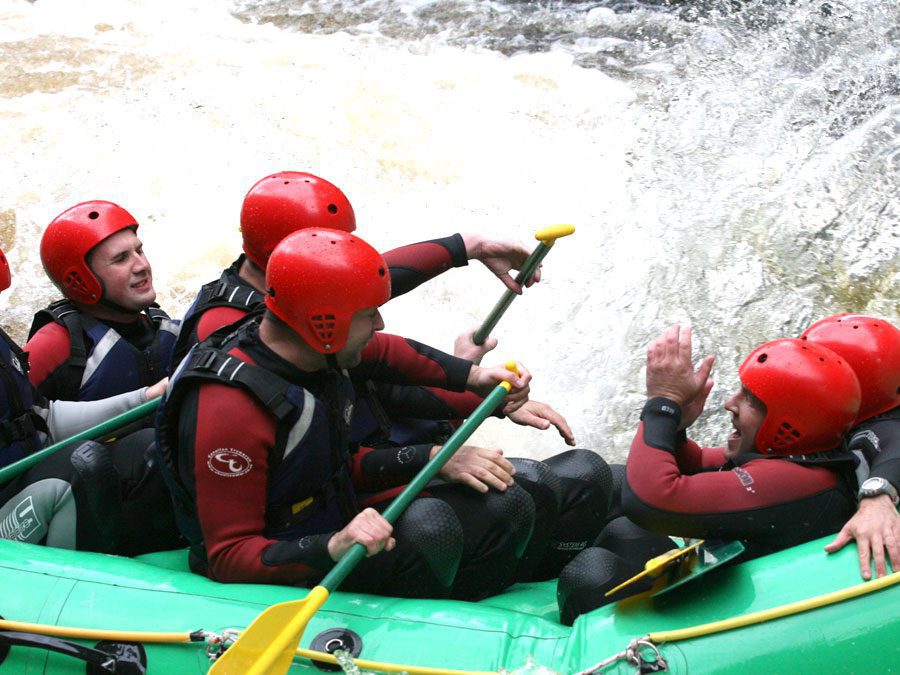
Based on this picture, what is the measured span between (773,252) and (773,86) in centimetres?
154

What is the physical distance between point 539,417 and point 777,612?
1080 mm

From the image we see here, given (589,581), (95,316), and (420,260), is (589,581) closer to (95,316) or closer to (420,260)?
(420,260)

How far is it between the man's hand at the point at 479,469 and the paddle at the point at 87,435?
847 mm

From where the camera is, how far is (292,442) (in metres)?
2.34

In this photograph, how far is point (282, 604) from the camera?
84.0 inches

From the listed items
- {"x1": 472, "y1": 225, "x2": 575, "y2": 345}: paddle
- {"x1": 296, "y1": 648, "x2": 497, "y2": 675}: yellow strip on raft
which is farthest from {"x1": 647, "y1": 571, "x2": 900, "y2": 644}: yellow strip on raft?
{"x1": 472, "y1": 225, "x2": 575, "y2": 345}: paddle

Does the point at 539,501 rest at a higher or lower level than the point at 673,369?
lower

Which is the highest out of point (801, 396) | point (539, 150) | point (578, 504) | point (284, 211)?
point (284, 211)

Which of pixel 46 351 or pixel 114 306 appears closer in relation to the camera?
pixel 46 351

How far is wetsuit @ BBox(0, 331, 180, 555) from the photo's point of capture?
2719 mm

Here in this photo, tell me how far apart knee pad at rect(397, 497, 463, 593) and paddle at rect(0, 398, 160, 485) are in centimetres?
84

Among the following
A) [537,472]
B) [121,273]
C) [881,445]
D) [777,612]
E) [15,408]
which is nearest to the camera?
[777,612]

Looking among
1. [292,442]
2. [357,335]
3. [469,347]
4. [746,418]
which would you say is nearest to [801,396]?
[746,418]

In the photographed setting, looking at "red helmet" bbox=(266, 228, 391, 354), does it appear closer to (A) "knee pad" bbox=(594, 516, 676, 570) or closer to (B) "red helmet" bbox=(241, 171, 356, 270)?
(B) "red helmet" bbox=(241, 171, 356, 270)
